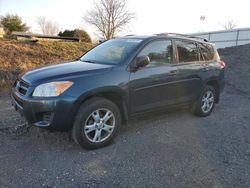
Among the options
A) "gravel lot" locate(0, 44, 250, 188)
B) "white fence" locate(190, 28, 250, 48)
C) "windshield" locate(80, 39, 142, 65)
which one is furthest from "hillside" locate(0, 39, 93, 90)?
"white fence" locate(190, 28, 250, 48)

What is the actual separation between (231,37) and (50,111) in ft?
75.9

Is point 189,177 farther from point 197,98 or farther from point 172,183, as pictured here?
point 197,98

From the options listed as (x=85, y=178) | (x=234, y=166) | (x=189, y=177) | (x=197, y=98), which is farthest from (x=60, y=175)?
(x=197, y=98)

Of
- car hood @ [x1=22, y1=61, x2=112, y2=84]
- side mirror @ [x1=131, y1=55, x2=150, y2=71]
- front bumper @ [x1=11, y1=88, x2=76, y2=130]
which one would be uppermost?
side mirror @ [x1=131, y1=55, x2=150, y2=71]

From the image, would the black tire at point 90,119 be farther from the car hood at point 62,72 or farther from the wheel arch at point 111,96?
the car hood at point 62,72

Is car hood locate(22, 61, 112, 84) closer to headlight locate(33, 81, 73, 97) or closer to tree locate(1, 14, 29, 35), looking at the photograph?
headlight locate(33, 81, 73, 97)

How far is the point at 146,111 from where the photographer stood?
492 cm

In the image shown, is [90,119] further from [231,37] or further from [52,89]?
[231,37]

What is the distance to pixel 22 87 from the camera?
425 centimetres

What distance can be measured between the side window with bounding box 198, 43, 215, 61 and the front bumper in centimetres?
339

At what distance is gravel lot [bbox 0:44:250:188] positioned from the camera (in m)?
3.42

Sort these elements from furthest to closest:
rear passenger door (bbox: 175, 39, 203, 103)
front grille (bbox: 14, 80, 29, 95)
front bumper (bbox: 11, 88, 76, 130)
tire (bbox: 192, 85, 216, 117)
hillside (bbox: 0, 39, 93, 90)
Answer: hillside (bbox: 0, 39, 93, 90) < tire (bbox: 192, 85, 216, 117) < rear passenger door (bbox: 175, 39, 203, 103) < front grille (bbox: 14, 80, 29, 95) < front bumper (bbox: 11, 88, 76, 130)

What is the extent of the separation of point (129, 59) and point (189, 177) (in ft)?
6.74

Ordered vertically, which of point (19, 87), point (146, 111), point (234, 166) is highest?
point (19, 87)
